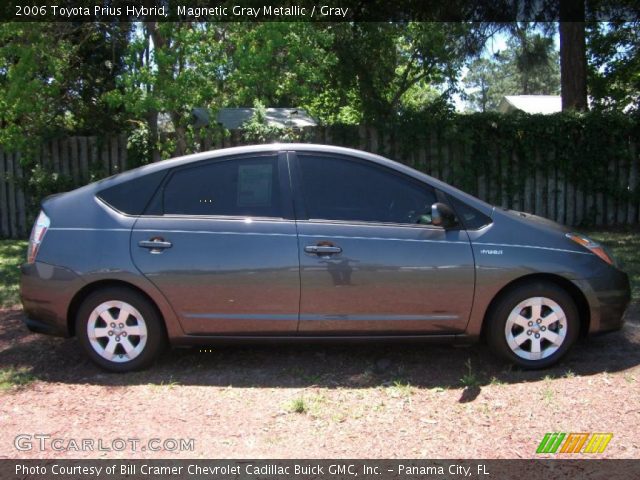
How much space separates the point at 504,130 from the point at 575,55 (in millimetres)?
2523

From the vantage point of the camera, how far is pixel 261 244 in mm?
4750

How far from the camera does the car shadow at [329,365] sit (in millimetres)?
4801

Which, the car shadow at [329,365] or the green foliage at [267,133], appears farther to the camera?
the green foliage at [267,133]

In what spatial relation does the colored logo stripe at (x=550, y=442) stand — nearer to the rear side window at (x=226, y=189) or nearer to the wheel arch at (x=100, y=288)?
the rear side window at (x=226, y=189)

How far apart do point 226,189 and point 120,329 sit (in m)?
1.32

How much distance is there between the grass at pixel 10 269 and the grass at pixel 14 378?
2230 mm

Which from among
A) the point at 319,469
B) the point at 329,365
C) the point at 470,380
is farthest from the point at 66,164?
the point at 319,469

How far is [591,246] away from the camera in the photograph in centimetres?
498

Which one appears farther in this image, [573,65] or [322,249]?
[573,65]

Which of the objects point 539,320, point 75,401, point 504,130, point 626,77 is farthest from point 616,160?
point 75,401

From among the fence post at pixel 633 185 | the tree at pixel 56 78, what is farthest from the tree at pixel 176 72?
the fence post at pixel 633 185

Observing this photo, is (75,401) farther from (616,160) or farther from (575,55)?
(575,55)

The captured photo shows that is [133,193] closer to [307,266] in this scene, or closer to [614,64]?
[307,266]

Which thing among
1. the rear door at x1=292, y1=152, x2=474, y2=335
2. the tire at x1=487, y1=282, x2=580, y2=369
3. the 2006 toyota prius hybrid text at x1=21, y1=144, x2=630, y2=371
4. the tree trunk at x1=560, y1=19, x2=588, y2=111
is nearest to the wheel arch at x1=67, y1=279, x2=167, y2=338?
the 2006 toyota prius hybrid text at x1=21, y1=144, x2=630, y2=371
